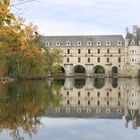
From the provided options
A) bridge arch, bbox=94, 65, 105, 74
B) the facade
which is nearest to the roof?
the facade

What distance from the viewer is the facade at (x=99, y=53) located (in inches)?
3219

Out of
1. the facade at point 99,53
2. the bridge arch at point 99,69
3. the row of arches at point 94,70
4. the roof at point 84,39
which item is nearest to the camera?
the facade at point 99,53

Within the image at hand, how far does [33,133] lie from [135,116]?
232 inches

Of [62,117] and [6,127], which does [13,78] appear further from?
[6,127]

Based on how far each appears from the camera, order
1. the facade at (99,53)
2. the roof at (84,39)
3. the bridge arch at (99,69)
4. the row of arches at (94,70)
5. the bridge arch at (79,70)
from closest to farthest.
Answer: the facade at (99,53)
the roof at (84,39)
the row of arches at (94,70)
the bridge arch at (99,69)
the bridge arch at (79,70)

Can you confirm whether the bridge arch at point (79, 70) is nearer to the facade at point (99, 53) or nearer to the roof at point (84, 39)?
the facade at point (99, 53)

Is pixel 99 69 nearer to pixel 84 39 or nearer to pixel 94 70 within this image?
pixel 94 70

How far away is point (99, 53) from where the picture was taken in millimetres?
85125

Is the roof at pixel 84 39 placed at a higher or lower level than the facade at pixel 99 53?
higher

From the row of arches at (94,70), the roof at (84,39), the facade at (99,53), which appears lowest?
the row of arches at (94,70)

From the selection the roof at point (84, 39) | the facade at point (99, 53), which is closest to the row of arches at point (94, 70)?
the facade at point (99, 53)

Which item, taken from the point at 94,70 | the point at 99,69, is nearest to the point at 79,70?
the point at 94,70

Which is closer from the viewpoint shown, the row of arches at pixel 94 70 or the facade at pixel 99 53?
the facade at pixel 99 53

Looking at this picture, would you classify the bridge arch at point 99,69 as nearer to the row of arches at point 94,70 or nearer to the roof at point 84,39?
the row of arches at point 94,70
